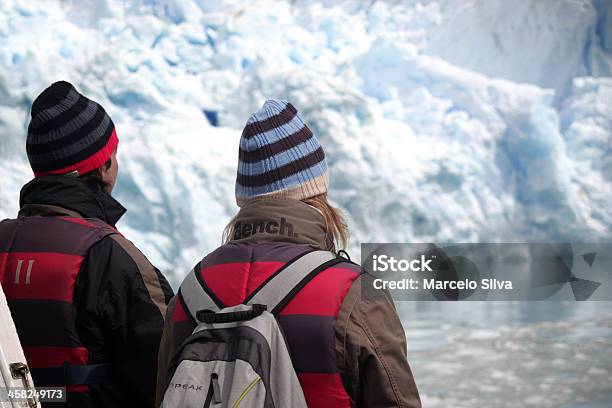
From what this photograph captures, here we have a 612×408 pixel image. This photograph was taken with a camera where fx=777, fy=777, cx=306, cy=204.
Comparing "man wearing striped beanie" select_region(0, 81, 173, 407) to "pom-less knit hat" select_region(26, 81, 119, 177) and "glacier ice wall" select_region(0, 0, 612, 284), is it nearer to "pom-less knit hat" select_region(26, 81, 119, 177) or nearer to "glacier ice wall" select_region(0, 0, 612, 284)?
"pom-less knit hat" select_region(26, 81, 119, 177)

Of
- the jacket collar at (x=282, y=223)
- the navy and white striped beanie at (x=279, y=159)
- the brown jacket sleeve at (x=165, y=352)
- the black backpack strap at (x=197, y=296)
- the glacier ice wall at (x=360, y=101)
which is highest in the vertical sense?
the glacier ice wall at (x=360, y=101)

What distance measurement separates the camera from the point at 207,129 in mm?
9438

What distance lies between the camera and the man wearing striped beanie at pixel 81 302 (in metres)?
1.20

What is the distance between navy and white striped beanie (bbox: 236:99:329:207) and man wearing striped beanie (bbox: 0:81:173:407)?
0.28 metres

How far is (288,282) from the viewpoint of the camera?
91cm

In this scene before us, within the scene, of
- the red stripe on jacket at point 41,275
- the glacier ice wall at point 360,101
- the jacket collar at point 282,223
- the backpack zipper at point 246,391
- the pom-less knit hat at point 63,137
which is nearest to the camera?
the backpack zipper at point 246,391

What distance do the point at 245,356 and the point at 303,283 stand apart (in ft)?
0.35

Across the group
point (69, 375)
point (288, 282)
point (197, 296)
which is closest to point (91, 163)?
point (69, 375)

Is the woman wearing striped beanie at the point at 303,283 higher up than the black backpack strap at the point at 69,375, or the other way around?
the woman wearing striped beanie at the point at 303,283

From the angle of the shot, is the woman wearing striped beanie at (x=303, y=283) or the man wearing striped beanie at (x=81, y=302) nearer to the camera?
the woman wearing striped beanie at (x=303, y=283)

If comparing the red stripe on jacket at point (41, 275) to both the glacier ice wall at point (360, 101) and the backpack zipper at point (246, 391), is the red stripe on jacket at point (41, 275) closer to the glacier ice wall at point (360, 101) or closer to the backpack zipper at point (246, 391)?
the backpack zipper at point (246, 391)

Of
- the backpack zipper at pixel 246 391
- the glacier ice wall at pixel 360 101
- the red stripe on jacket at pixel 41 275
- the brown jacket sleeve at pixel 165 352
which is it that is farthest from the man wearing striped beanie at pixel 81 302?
the glacier ice wall at pixel 360 101

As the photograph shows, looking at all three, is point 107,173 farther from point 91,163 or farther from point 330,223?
point 330,223

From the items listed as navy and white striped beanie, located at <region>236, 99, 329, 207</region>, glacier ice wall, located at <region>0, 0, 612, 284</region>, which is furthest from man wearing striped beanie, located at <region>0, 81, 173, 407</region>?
glacier ice wall, located at <region>0, 0, 612, 284</region>
